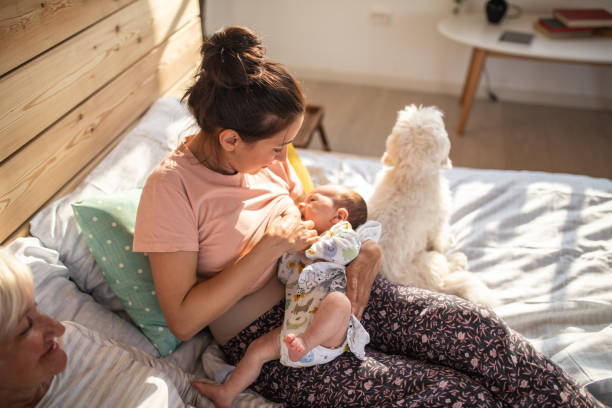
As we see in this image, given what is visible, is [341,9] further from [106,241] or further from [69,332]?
[69,332]

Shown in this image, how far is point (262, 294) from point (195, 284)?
0.20 metres

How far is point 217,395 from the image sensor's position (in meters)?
1.09

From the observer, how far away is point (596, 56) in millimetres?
2549

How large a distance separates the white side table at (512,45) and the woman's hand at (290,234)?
2.18 metres

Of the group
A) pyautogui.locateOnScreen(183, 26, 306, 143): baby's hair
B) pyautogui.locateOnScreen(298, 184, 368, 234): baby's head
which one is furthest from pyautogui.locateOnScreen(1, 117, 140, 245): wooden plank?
pyautogui.locateOnScreen(298, 184, 368, 234): baby's head

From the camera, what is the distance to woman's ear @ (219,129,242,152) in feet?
3.40

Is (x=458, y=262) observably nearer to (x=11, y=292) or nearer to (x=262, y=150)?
(x=262, y=150)

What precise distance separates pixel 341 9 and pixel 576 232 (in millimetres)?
2691

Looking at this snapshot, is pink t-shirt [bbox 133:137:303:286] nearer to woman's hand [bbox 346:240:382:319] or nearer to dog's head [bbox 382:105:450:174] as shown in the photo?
woman's hand [bbox 346:240:382:319]

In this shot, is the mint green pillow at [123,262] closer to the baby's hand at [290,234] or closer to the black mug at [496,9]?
the baby's hand at [290,234]

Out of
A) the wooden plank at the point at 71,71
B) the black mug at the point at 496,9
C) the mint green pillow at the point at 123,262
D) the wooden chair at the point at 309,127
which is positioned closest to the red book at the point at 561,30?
the black mug at the point at 496,9

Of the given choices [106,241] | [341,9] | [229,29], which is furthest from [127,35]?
[341,9]

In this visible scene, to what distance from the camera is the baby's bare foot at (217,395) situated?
109cm

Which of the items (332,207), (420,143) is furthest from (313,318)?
(420,143)
